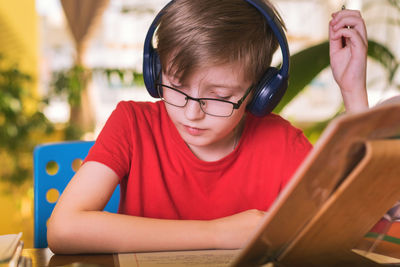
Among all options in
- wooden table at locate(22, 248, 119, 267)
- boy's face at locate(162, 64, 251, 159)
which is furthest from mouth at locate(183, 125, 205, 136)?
wooden table at locate(22, 248, 119, 267)

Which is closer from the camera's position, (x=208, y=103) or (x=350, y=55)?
(x=208, y=103)

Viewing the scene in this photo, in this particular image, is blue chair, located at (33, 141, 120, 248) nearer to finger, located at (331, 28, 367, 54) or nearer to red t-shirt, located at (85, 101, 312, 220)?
red t-shirt, located at (85, 101, 312, 220)

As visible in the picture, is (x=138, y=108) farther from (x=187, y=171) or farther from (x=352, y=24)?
(x=352, y=24)

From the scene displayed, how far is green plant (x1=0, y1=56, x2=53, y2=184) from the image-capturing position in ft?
9.93

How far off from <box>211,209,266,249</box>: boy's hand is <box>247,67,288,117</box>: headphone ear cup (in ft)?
0.90

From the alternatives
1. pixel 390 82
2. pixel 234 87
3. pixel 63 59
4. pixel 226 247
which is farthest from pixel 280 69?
pixel 63 59

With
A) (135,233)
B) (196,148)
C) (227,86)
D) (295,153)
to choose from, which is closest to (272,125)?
(295,153)

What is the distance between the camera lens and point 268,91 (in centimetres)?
105

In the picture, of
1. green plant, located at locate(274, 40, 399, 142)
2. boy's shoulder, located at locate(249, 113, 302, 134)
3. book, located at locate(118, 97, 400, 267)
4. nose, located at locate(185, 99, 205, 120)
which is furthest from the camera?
green plant, located at locate(274, 40, 399, 142)

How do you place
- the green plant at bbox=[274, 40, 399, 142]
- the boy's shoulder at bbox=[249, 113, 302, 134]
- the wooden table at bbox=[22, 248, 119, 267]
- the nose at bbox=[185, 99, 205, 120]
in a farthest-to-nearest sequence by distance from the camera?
the green plant at bbox=[274, 40, 399, 142] → the boy's shoulder at bbox=[249, 113, 302, 134] → the nose at bbox=[185, 99, 205, 120] → the wooden table at bbox=[22, 248, 119, 267]

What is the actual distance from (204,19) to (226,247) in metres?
0.47

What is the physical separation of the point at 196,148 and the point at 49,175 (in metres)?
0.39

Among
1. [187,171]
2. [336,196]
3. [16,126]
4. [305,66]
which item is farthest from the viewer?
[16,126]

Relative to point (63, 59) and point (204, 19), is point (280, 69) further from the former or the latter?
point (63, 59)
